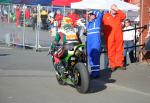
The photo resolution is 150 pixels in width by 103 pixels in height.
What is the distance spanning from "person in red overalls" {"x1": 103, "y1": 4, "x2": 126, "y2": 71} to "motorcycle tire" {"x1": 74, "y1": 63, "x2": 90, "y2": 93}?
2.78 meters

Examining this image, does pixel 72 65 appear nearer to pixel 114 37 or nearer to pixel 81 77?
pixel 81 77

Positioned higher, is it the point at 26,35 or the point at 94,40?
the point at 94,40

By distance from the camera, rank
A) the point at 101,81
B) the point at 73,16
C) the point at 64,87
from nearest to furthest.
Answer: the point at 64,87 < the point at 101,81 < the point at 73,16

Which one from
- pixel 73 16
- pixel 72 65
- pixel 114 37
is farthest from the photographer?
pixel 73 16

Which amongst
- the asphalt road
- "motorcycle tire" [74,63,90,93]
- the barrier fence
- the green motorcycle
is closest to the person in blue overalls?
the asphalt road

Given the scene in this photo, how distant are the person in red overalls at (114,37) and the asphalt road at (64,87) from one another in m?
0.37

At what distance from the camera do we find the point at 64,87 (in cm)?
1149

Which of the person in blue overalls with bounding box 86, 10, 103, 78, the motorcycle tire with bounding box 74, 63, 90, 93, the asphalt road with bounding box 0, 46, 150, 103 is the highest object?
the person in blue overalls with bounding box 86, 10, 103, 78

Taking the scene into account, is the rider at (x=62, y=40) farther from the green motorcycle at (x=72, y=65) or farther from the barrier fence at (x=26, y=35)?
the barrier fence at (x=26, y=35)

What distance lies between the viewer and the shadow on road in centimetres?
1133

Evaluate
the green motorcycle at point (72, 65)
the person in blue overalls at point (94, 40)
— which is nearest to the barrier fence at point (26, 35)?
the person in blue overalls at point (94, 40)

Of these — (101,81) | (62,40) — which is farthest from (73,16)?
(62,40)

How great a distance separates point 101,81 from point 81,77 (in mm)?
2104

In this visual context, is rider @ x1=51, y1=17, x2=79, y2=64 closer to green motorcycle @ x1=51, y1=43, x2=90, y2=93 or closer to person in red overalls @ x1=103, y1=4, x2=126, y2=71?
green motorcycle @ x1=51, y1=43, x2=90, y2=93
